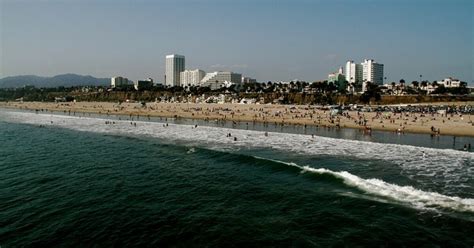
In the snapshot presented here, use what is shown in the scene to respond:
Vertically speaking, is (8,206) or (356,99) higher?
(356,99)

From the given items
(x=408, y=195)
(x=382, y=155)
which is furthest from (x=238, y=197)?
(x=382, y=155)

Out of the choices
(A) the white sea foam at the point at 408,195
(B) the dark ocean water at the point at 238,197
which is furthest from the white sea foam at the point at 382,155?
(B) the dark ocean water at the point at 238,197

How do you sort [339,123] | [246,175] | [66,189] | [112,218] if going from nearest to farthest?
[112,218] → [66,189] → [246,175] → [339,123]

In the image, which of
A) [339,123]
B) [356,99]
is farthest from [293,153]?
[356,99]

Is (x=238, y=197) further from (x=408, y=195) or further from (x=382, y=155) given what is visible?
(x=382, y=155)

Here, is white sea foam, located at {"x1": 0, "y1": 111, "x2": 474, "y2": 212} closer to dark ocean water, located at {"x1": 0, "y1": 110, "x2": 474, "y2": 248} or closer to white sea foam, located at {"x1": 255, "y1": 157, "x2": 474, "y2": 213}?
white sea foam, located at {"x1": 255, "y1": 157, "x2": 474, "y2": 213}

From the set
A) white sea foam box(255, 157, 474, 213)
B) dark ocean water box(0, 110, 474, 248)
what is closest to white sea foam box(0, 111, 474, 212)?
white sea foam box(255, 157, 474, 213)

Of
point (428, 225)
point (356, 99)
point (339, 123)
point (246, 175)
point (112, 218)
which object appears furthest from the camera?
point (356, 99)

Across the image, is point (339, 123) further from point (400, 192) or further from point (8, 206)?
point (8, 206)
